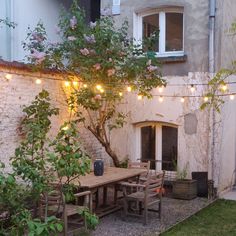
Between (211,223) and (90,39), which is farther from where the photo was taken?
(90,39)

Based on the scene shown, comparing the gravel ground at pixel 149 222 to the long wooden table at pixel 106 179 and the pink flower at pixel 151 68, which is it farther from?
the pink flower at pixel 151 68

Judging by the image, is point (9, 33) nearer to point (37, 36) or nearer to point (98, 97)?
point (37, 36)

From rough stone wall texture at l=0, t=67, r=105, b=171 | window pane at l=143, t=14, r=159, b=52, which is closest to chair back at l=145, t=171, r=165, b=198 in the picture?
rough stone wall texture at l=0, t=67, r=105, b=171

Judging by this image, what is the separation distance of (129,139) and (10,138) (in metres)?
3.65

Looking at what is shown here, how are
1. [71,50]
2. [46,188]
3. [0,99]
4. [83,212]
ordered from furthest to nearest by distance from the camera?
[71,50]
[0,99]
[46,188]
[83,212]

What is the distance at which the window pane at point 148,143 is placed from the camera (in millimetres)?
10820

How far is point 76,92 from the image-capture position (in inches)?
357

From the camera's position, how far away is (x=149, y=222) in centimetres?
Answer: 761

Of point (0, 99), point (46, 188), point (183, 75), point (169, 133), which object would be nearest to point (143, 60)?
point (183, 75)

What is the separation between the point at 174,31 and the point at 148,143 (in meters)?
2.82

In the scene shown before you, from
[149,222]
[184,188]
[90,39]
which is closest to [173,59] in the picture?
[90,39]

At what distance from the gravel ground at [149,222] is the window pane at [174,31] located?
3.80 meters

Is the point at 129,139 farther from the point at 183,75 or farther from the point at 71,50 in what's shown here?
the point at 71,50

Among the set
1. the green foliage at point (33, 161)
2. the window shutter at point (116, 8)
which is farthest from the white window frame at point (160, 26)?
the green foliage at point (33, 161)
